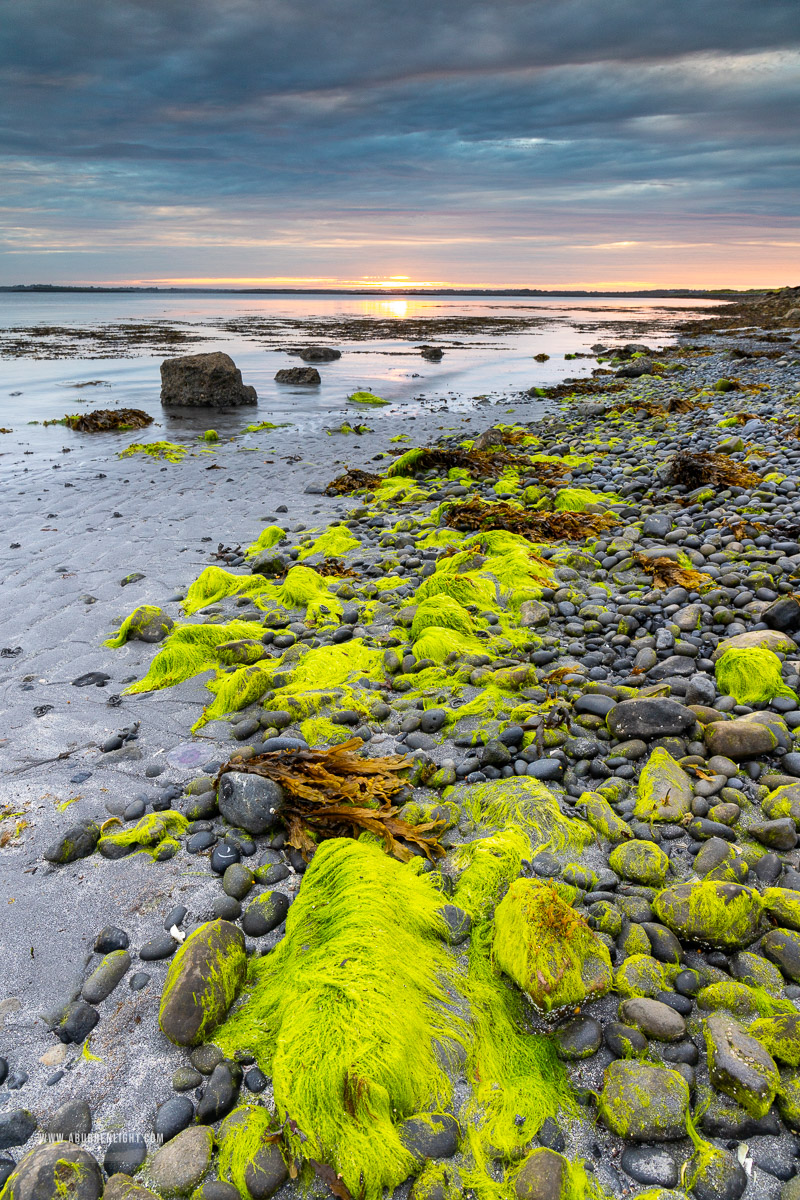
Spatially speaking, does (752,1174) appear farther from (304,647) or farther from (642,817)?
(304,647)

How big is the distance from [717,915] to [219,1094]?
1787mm

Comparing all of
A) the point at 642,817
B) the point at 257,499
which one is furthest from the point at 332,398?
the point at 642,817

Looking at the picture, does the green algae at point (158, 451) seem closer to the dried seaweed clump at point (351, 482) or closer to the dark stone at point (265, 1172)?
the dried seaweed clump at point (351, 482)

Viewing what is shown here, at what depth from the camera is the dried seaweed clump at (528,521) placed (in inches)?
267

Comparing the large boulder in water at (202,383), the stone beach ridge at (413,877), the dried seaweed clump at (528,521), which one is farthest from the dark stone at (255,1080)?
the large boulder in water at (202,383)

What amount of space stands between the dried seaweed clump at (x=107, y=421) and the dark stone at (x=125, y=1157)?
15867mm

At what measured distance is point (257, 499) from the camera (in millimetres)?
9469

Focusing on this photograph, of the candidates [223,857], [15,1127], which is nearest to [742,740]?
[223,857]

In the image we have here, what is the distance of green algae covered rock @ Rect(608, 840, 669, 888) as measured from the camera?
2.58 meters

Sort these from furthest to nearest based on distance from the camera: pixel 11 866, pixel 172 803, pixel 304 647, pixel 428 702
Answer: pixel 304 647
pixel 428 702
pixel 172 803
pixel 11 866

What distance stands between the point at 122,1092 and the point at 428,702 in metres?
2.45

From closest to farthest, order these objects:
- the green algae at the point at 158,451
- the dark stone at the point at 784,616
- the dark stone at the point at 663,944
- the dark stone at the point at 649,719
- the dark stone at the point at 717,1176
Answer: the dark stone at the point at 717,1176
the dark stone at the point at 663,944
the dark stone at the point at 649,719
the dark stone at the point at 784,616
the green algae at the point at 158,451

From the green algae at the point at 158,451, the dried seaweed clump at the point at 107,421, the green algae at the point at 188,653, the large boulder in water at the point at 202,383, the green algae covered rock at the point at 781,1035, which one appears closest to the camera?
the green algae covered rock at the point at 781,1035

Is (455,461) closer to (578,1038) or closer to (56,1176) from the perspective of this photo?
(578,1038)
